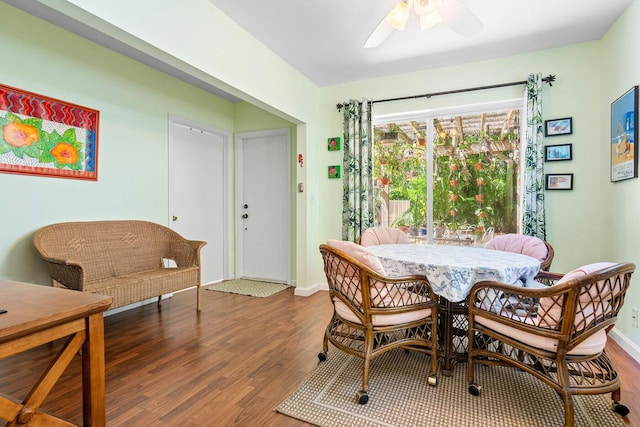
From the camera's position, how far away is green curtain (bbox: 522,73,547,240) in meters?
3.12

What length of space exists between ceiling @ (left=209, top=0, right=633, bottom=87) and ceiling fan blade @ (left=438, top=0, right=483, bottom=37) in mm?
580

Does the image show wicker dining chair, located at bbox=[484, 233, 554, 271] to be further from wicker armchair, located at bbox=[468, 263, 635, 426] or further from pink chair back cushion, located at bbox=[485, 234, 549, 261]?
wicker armchair, located at bbox=[468, 263, 635, 426]

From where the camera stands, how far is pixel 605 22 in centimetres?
275

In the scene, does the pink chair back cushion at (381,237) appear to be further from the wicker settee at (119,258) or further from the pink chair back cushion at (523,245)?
the wicker settee at (119,258)

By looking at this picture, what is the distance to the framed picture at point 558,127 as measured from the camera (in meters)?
3.13

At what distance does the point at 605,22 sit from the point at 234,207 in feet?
15.1

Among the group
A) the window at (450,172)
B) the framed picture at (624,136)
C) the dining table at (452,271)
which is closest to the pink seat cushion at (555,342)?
the dining table at (452,271)

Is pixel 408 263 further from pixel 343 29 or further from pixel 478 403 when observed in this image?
pixel 343 29

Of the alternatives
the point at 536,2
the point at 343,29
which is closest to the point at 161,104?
the point at 343,29

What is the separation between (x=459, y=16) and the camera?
203 cm

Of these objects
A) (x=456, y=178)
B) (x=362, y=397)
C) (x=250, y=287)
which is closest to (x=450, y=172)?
(x=456, y=178)

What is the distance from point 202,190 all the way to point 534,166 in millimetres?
3950

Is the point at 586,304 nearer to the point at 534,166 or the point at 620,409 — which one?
the point at 620,409

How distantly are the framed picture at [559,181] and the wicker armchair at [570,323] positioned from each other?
6.15ft
